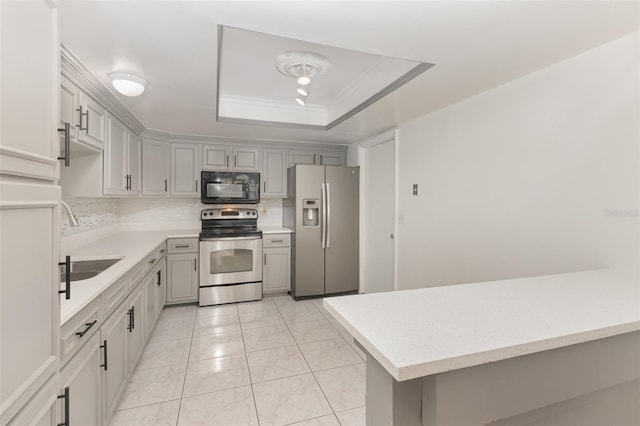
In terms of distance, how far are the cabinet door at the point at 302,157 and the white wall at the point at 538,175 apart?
188 cm

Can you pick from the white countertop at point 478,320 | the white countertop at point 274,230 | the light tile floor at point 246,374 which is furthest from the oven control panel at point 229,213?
the white countertop at point 478,320

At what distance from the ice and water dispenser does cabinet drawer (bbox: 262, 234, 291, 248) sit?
337mm

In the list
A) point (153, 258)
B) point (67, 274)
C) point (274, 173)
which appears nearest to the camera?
point (67, 274)

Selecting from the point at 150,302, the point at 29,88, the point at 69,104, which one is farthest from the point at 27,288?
the point at 150,302

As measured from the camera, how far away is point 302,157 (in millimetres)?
4398

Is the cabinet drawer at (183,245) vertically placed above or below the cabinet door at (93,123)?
below

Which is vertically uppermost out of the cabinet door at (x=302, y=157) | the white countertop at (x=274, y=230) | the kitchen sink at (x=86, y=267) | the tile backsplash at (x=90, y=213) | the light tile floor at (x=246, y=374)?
the cabinet door at (x=302, y=157)

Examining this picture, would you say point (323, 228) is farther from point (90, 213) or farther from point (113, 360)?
point (113, 360)

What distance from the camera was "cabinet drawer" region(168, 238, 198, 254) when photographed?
360cm

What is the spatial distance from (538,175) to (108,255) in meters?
3.08

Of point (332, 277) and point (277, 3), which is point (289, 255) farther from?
point (277, 3)

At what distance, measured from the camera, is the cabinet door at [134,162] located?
123 inches

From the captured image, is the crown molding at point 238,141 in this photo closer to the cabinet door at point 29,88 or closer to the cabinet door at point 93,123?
the cabinet door at point 93,123

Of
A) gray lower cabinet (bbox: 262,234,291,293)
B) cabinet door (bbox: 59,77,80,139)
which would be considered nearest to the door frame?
gray lower cabinet (bbox: 262,234,291,293)
